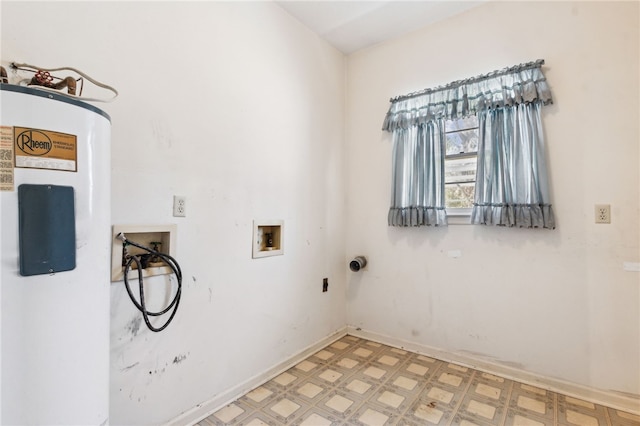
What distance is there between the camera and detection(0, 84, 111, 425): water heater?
0.82 m

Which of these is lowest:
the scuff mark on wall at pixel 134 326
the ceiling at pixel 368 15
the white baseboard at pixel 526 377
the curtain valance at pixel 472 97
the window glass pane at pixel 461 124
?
the white baseboard at pixel 526 377

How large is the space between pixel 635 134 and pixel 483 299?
1.39 m

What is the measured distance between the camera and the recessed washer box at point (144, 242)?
4.65 ft

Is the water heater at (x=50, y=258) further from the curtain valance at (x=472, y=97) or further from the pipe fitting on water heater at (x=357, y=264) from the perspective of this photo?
the curtain valance at (x=472, y=97)

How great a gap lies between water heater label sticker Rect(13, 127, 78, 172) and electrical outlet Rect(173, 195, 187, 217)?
726 millimetres

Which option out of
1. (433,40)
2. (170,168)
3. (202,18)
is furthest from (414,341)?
(202,18)

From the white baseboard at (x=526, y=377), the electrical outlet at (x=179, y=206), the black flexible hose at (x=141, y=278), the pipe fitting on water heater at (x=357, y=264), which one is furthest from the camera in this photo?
the pipe fitting on water heater at (x=357, y=264)

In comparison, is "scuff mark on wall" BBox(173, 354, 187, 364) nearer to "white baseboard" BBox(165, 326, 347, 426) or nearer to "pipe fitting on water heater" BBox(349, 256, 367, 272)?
"white baseboard" BBox(165, 326, 347, 426)

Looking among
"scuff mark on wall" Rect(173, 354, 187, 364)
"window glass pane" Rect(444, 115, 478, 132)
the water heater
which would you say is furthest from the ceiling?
"scuff mark on wall" Rect(173, 354, 187, 364)

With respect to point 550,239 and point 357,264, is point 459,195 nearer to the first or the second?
point 550,239

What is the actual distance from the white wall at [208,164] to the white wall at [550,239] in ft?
2.54

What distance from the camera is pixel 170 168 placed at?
1638 millimetres

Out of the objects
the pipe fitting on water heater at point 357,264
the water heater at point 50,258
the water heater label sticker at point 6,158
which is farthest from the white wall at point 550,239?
the water heater label sticker at point 6,158

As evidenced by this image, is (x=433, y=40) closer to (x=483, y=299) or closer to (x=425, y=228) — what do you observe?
(x=425, y=228)
